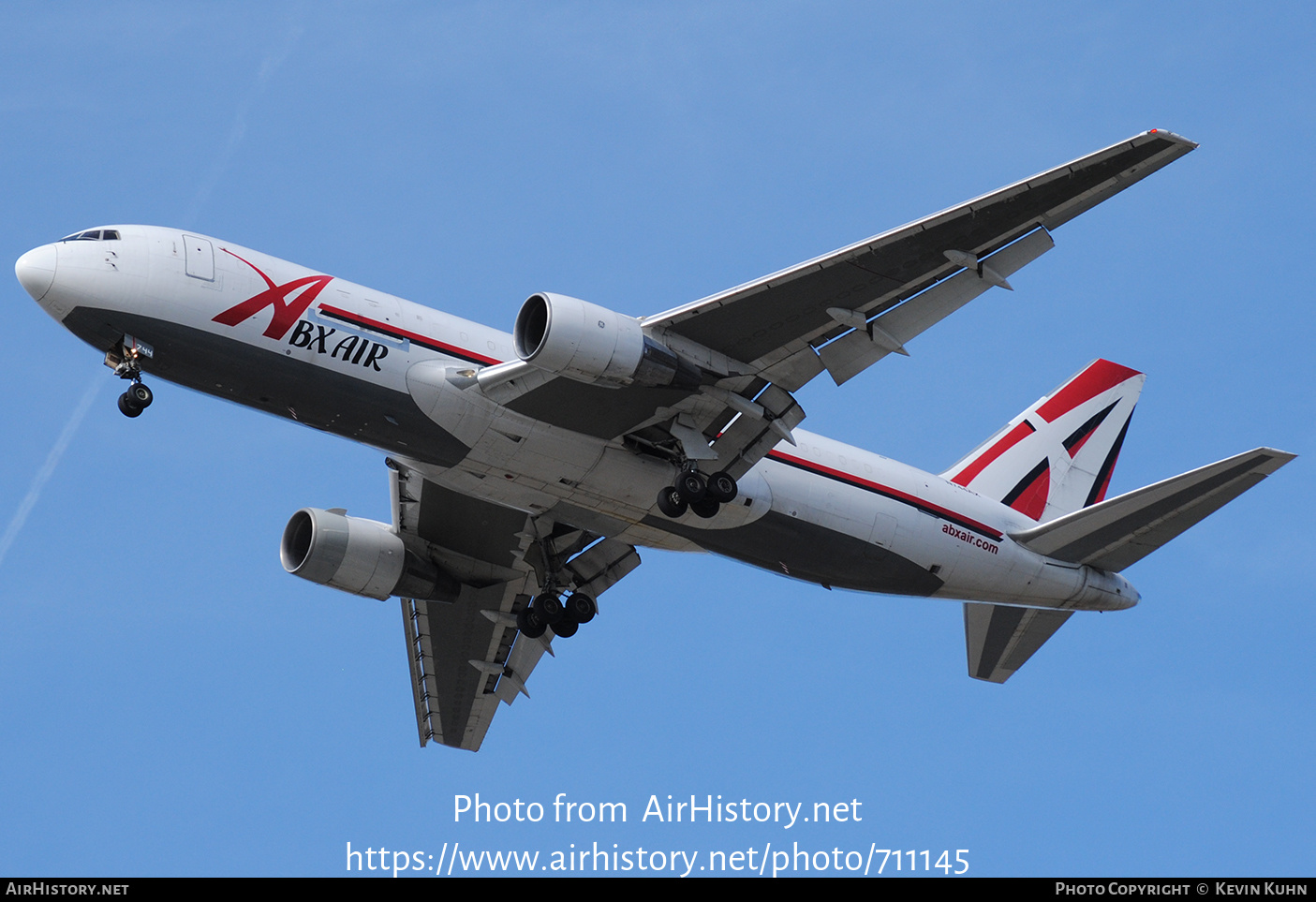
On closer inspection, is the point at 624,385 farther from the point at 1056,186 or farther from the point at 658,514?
the point at 1056,186

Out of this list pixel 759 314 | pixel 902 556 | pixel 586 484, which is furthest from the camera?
pixel 902 556

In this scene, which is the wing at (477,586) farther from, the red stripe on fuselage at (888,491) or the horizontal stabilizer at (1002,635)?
the horizontal stabilizer at (1002,635)

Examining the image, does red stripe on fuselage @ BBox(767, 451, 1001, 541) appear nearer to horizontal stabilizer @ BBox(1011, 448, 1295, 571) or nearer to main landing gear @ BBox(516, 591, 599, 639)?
horizontal stabilizer @ BBox(1011, 448, 1295, 571)

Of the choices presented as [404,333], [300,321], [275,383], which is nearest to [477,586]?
[404,333]

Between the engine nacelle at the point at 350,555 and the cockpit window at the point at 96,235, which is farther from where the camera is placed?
the engine nacelle at the point at 350,555

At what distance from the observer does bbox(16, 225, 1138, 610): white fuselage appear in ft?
89.3

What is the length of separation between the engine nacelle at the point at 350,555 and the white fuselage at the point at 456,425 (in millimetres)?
5063

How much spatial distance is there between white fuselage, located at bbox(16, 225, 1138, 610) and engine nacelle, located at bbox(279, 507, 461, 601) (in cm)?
506

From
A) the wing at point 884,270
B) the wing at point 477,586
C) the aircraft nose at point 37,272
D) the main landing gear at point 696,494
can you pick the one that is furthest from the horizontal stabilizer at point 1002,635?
the aircraft nose at point 37,272

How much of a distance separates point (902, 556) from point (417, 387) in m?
11.2

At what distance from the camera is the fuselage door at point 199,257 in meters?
27.5

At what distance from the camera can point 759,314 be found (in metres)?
28.3

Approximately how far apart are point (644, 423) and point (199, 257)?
8651mm
